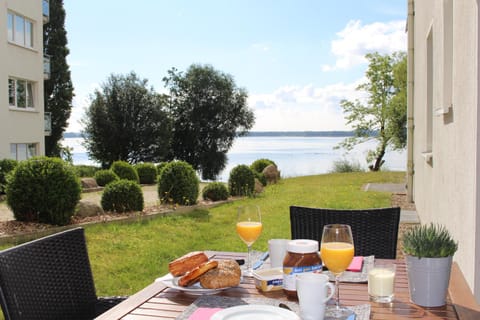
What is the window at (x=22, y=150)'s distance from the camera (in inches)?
708

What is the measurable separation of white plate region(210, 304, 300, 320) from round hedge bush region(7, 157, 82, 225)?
719cm

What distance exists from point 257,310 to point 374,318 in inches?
16.0

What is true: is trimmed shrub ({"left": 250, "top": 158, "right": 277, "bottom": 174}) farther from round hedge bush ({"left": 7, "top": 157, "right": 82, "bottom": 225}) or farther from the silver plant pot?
the silver plant pot

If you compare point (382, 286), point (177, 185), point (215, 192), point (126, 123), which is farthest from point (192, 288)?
point (126, 123)

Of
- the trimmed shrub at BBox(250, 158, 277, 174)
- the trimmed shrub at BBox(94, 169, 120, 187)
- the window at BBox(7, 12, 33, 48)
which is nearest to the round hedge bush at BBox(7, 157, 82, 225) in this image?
the trimmed shrub at BBox(94, 169, 120, 187)

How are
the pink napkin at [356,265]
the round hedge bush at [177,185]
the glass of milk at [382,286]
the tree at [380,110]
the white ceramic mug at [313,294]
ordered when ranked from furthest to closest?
the tree at [380,110], the round hedge bush at [177,185], the pink napkin at [356,265], the glass of milk at [382,286], the white ceramic mug at [313,294]

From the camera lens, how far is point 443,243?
1.84m

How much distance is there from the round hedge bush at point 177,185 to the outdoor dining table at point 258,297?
27.6ft

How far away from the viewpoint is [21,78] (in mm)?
18250

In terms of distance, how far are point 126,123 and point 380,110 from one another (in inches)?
521

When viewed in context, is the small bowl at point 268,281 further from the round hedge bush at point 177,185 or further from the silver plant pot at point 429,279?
the round hedge bush at point 177,185

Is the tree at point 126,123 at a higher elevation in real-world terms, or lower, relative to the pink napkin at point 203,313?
higher

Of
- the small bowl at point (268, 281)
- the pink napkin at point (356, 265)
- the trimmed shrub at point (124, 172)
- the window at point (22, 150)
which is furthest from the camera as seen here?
the window at point (22, 150)

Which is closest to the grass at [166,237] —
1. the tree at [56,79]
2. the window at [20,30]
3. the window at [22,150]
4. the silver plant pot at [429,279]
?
the silver plant pot at [429,279]
